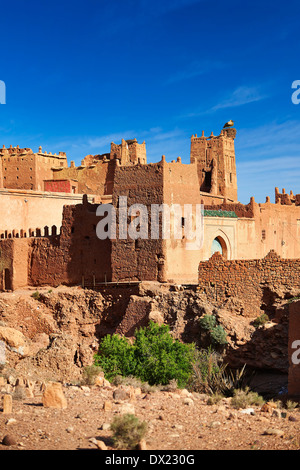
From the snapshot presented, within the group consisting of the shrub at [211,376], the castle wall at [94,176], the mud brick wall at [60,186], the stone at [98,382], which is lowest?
the shrub at [211,376]

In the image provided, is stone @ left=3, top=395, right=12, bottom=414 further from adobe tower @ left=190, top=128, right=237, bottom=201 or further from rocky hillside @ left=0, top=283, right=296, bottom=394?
adobe tower @ left=190, top=128, right=237, bottom=201

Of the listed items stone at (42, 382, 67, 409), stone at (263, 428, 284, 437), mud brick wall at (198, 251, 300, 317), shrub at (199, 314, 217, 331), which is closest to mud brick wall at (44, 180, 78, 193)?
mud brick wall at (198, 251, 300, 317)

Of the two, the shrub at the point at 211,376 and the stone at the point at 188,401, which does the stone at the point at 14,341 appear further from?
the stone at the point at 188,401

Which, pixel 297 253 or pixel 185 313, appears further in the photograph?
pixel 297 253

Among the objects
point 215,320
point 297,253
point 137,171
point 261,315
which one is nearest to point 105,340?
point 215,320

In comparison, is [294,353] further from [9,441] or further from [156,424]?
[9,441]

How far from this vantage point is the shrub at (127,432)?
10.7 m

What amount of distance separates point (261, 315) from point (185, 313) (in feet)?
8.36

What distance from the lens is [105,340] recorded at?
22188mm

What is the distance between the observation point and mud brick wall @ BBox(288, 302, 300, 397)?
16016 mm

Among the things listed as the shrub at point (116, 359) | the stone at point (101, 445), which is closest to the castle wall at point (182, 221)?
the shrub at point (116, 359)

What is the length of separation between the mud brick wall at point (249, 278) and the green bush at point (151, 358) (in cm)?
213

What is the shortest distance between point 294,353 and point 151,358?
205 inches
